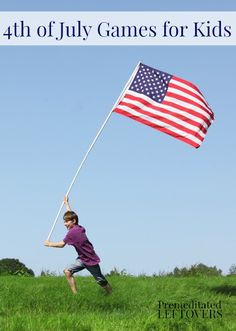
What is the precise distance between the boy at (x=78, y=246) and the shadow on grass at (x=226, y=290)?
3.31 metres

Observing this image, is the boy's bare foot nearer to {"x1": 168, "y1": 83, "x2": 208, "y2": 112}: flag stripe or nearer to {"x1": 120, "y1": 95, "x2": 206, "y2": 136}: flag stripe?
{"x1": 120, "y1": 95, "x2": 206, "y2": 136}: flag stripe

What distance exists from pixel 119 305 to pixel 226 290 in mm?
3886

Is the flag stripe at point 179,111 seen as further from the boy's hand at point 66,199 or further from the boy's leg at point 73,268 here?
the boy's leg at point 73,268

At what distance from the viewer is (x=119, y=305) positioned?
13.2 meters

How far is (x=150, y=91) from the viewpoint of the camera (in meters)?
14.3

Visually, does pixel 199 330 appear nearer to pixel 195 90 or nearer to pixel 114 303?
pixel 114 303

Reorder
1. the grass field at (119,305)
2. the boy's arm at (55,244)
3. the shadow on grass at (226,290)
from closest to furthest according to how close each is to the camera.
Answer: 1. the grass field at (119,305)
2. the boy's arm at (55,244)
3. the shadow on grass at (226,290)

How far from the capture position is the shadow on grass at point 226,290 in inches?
→ 625

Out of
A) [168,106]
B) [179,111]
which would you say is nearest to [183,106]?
[179,111]

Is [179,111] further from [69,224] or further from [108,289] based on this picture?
[108,289]

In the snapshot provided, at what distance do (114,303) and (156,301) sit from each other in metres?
0.77

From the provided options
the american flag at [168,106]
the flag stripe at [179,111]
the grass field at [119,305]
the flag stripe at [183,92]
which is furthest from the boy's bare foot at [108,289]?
the flag stripe at [183,92]

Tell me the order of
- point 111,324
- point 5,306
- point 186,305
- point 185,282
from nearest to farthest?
1. point 111,324
2. point 186,305
3. point 5,306
4. point 185,282

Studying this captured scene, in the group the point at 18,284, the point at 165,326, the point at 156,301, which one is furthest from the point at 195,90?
the point at 165,326
